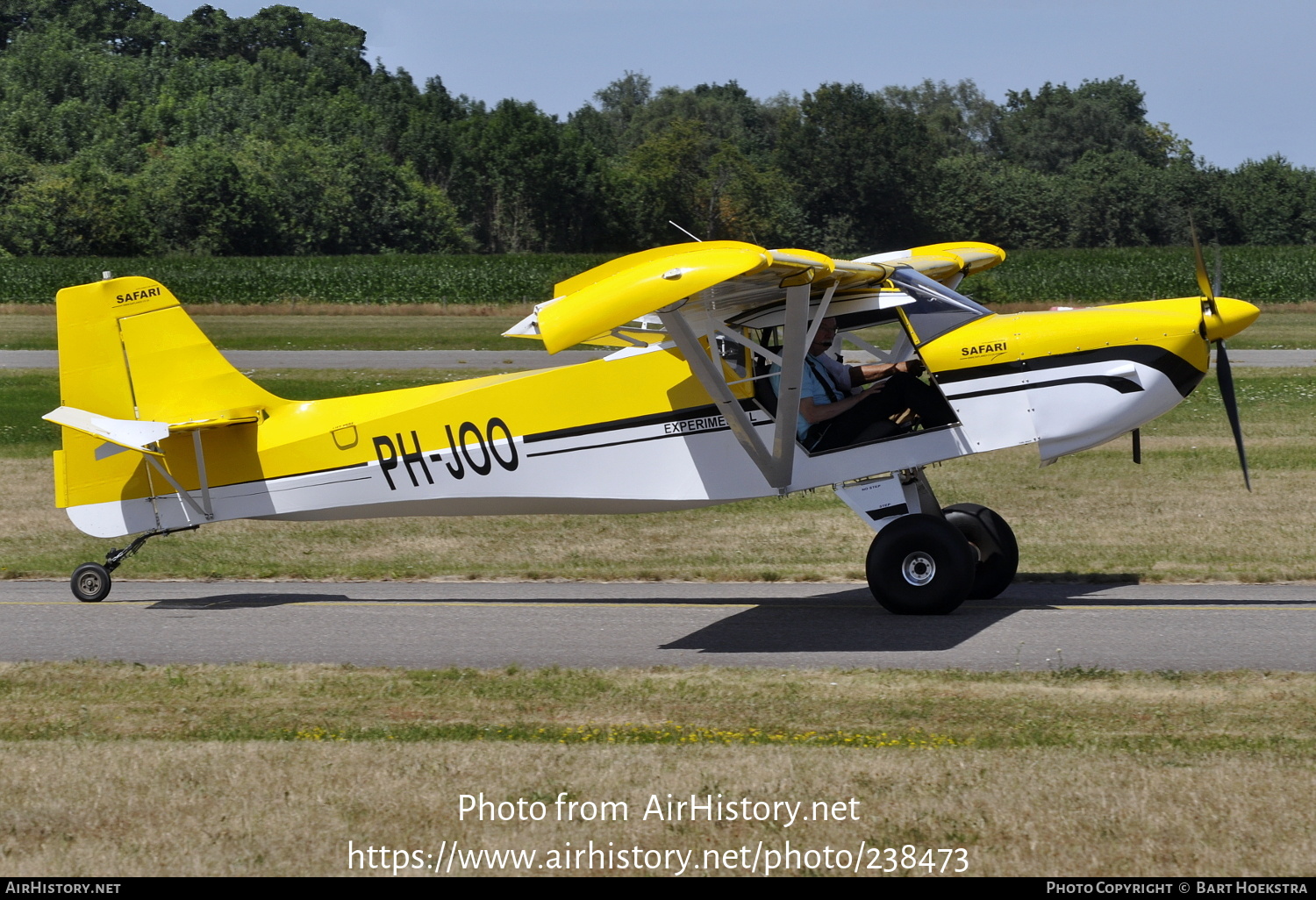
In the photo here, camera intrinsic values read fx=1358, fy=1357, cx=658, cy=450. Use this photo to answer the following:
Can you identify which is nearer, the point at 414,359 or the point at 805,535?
the point at 805,535

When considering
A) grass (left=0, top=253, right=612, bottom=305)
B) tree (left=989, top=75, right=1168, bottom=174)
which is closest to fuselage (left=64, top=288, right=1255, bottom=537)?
grass (left=0, top=253, right=612, bottom=305)

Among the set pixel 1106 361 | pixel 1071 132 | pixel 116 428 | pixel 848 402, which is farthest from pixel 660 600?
pixel 1071 132

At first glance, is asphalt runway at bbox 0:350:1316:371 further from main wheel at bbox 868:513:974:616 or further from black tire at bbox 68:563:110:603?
main wheel at bbox 868:513:974:616

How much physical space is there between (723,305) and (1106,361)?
280 cm

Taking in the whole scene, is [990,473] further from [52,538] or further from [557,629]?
[52,538]

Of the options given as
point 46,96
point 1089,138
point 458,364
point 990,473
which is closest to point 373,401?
point 990,473

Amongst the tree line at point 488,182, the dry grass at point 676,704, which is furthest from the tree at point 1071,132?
the dry grass at point 676,704

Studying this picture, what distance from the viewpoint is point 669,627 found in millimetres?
10344

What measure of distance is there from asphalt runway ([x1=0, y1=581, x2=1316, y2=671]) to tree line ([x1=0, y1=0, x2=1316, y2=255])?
61.7 m

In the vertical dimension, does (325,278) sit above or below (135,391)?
above

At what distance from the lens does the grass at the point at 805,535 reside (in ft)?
41.7

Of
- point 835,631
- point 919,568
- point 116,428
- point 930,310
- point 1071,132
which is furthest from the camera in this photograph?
point 1071,132

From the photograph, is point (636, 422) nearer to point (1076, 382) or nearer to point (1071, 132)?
point (1076, 382)

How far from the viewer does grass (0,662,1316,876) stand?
5566 millimetres
